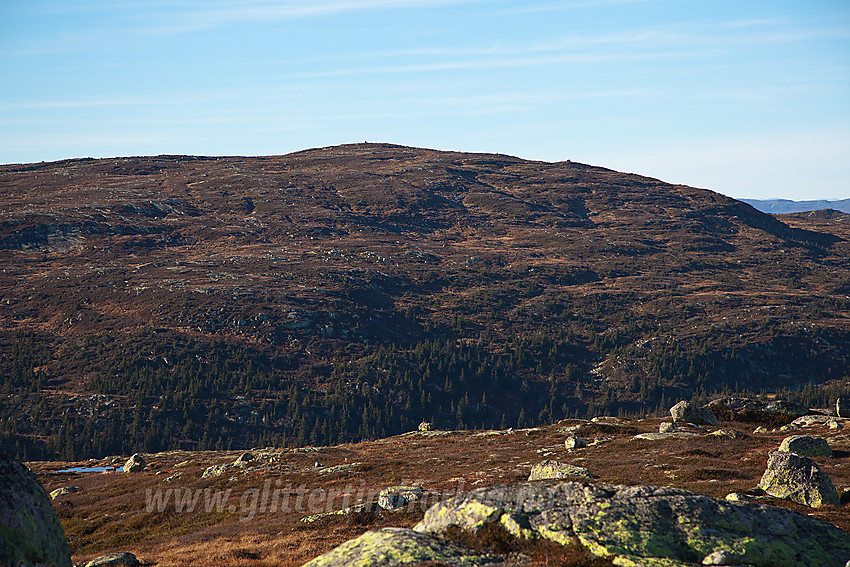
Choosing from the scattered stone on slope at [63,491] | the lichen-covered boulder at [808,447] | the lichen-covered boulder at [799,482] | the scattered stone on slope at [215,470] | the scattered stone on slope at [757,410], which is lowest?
the scattered stone on slope at [63,491]

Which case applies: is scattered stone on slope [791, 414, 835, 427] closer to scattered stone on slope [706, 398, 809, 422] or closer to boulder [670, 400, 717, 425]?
scattered stone on slope [706, 398, 809, 422]

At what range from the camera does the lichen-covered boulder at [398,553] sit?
49.9 ft

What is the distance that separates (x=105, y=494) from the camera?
55969mm

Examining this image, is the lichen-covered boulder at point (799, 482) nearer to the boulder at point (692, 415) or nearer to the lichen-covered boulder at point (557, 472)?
the lichen-covered boulder at point (557, 472)

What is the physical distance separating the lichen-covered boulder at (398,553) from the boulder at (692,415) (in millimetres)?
54789

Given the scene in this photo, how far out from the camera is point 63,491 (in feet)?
196

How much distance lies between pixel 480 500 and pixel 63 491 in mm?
57970

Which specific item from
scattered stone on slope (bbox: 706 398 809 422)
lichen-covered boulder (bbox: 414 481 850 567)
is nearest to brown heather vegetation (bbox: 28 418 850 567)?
lichen-covered boulder (bbox: 414 481 850 567)

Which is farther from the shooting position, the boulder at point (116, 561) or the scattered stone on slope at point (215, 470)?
the scattered stone on slope at point (215, 470)

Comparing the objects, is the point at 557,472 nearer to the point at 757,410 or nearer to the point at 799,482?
the point at 799,482

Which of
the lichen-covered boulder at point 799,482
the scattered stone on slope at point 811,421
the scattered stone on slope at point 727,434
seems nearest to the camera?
the lichen-covered boulder at point 799,482

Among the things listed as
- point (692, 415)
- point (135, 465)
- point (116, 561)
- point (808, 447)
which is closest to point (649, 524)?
point (116, 561)

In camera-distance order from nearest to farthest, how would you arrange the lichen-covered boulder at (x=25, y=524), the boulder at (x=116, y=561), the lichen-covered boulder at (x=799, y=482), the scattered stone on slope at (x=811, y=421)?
the lichen-covered boulder at (x=25, y=524) < the boulder at (x=116, y=561) < the lichen-covered boulder at (x=799, y=482) < the scattered stone on slope at (x=811, y=421)

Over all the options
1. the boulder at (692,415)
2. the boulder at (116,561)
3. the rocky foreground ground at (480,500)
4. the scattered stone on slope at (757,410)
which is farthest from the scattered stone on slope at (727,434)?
the boulder at (116,561)
